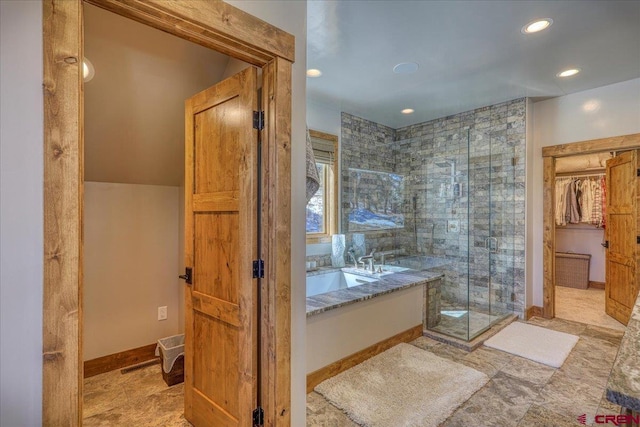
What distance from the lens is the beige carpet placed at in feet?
12.3

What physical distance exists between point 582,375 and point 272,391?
2.56 meters

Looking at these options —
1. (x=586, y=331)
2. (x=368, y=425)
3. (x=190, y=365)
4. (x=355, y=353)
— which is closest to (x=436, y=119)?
(x=586, y=331)

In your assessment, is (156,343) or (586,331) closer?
(156,343)

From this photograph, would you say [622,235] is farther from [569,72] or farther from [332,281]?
[332,281]

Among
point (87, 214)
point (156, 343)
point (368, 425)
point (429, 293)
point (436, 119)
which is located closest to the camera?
point (368, 425)

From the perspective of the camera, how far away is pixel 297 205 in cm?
165

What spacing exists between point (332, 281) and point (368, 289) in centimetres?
87

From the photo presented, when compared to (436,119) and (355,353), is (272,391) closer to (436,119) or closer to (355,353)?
(355,353)

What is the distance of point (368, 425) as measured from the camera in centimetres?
195

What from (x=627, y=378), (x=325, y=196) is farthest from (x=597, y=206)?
(x=627, y=378)

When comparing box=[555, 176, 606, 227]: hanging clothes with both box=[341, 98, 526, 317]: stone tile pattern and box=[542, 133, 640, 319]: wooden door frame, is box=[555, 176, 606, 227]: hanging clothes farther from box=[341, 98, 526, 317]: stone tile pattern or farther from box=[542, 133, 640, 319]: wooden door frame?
box=[341, 98, 526, 317]: stone tile pattern

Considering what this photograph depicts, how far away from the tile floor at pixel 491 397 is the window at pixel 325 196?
5.98ft

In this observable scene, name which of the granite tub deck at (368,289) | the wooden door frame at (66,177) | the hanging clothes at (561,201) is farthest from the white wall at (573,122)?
the wooden door frame at (66,177)

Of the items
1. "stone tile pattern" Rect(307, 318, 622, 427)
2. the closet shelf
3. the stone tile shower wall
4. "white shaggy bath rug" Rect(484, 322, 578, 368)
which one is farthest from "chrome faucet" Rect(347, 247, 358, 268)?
the closet shelf
